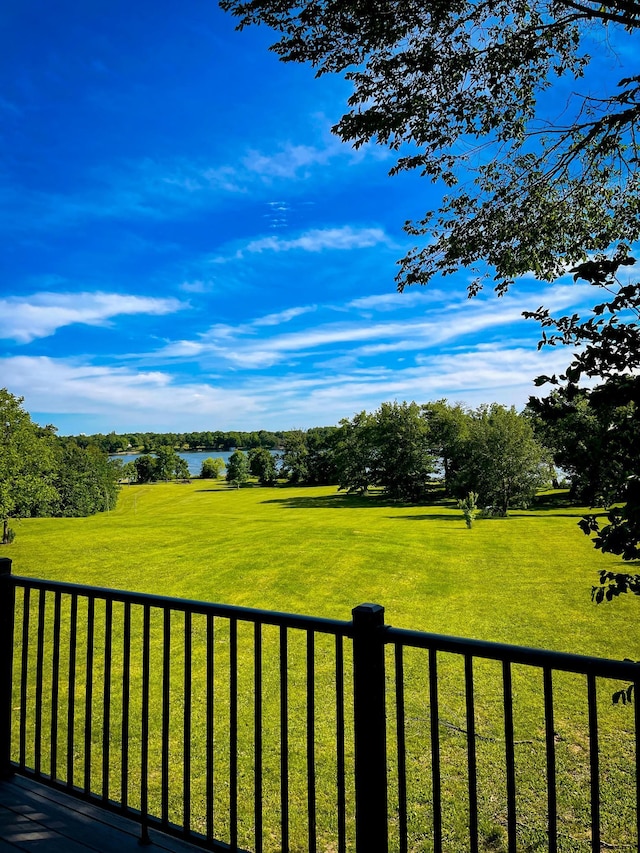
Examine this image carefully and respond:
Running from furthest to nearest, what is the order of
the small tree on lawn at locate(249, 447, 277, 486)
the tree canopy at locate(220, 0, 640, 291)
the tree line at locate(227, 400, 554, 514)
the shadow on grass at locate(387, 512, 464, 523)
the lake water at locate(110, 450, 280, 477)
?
the lake water at locate(110, 450, 280, 477)
the small tree on lawn at locate(249, 447, 277, 486)
the tree line at locate(227, 400, 554, 514)
the shadow on grass at locate(387, 512, 464, 523)
the tree canopy at locate(220, 0, 640, 291)

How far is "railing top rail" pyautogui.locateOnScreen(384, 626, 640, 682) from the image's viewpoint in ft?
3.78

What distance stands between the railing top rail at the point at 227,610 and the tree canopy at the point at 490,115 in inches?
110

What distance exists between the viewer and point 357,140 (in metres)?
3.38

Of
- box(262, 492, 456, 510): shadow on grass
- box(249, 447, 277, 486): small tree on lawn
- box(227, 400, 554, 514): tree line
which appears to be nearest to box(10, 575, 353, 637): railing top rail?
box(227, 400, 554, 514): tree line

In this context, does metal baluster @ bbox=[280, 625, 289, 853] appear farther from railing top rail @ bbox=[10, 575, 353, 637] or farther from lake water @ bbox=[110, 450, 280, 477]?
lake water @ bbox=[110, 450, 280, 477]

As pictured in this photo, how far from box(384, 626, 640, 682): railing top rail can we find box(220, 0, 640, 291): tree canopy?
2762 millimetres

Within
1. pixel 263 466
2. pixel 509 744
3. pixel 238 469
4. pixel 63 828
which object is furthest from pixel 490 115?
pixel 238 469

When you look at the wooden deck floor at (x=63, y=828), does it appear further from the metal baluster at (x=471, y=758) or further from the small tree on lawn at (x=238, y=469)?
the small tree on lawn at (x=238, y=469)

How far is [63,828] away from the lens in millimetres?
1947

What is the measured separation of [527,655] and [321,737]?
17.0 feet

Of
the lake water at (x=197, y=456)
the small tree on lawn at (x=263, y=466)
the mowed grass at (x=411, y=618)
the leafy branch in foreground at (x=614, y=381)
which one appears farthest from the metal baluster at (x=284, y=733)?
the lake water at (x=197, y=456)

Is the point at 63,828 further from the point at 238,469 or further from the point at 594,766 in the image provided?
the point at 238,469

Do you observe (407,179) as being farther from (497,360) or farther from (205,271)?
(205,271)

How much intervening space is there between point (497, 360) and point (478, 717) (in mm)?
5917
